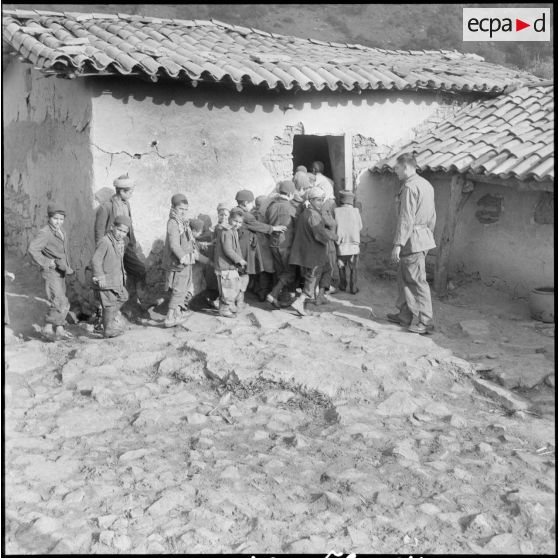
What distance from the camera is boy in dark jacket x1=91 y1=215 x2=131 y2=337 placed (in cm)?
704

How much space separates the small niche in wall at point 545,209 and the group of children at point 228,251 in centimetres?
219

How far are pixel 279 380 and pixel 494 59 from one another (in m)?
24.1

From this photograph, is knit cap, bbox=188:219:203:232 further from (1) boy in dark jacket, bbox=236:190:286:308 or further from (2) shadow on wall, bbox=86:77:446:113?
(2) shadow on wall, bbox=86:77:446:113

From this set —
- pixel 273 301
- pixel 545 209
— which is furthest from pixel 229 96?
pixel 545 209

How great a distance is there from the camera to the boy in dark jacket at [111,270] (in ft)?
23.1

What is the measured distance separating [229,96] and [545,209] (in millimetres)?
4134

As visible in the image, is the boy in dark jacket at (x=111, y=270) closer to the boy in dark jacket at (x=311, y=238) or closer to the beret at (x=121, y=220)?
the beret at (x=121, y=220)

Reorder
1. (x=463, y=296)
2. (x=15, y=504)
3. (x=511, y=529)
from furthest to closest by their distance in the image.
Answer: (x=463, y=296), (x=15, y=504), (x=511, y=529)

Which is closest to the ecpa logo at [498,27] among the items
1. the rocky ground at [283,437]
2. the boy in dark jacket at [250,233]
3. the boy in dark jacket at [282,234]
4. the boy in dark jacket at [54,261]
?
the boy in dark jacket at [282,234]

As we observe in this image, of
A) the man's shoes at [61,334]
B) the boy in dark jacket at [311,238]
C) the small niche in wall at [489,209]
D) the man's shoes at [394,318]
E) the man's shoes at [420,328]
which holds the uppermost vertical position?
the small niche in wall at [489,209]

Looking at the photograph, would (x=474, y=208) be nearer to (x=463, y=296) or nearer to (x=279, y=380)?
(x=463, y=296)

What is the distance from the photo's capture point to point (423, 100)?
10.2 m

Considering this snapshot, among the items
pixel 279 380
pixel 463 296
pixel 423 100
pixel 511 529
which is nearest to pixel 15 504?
pixel 279 380

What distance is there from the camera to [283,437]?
17.5ft
